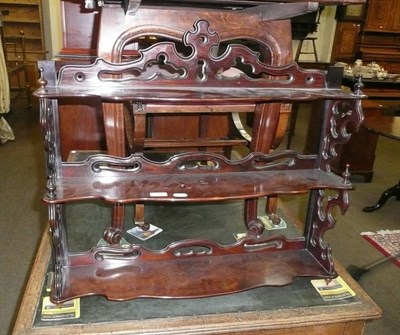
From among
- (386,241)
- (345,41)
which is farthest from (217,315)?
(345,41)

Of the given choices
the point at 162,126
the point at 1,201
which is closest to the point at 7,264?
the point at 1,201

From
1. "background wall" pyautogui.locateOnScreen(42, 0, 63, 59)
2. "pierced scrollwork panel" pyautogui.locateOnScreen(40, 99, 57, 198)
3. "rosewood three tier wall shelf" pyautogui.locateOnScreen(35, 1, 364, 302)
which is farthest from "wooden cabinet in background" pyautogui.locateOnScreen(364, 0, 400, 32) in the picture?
"pierced scrollwork panel" pyautogui.locateOnScreen(40, 99, 57, 198)

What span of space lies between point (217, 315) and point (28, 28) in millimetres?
4939

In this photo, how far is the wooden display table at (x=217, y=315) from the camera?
79 centimetres

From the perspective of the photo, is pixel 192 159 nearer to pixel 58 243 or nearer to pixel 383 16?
pixel 58 243

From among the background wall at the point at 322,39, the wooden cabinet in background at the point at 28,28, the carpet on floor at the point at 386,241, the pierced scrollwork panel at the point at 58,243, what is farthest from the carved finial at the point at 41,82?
the background wall at the point at 322,39

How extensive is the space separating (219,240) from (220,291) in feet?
0.88

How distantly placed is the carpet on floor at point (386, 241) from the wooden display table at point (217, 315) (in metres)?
1.02

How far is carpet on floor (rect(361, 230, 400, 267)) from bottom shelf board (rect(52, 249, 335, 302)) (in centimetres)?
102

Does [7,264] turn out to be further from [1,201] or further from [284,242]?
[284,242]

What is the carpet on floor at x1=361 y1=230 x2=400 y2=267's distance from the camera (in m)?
1.83

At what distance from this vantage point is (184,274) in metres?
0.92

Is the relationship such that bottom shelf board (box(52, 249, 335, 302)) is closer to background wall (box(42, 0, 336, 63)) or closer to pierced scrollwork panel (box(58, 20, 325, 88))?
pierced scrollwork panel (box(58, 20, 325, 88))

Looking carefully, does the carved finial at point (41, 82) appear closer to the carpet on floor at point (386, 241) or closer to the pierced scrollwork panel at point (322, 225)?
the pierced scrollwork panel at point (322, 225)
